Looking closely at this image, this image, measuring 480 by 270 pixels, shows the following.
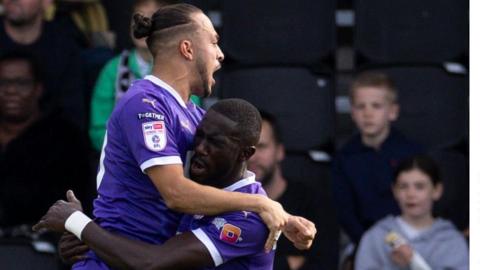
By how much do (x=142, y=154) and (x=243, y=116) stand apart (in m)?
0.42

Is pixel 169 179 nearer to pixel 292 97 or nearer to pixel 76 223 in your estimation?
pixel 76 223

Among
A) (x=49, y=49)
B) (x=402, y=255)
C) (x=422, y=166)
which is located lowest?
(x=402, y=255)

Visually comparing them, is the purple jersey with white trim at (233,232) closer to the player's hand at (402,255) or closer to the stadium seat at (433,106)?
the player's hand at (402,255)

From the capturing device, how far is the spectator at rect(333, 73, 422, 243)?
8414 millimetres

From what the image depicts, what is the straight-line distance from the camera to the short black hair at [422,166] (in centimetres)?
825

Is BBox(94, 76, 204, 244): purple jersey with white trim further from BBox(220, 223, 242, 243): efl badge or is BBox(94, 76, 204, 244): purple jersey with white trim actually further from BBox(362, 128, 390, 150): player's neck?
BBox(362, 128, 390, 150): player's neck

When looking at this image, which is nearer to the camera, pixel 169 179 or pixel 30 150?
pixel 169 179

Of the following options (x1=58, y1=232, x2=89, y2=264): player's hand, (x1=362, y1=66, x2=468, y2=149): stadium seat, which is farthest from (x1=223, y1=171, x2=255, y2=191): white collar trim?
(x1=362, y1=66, x2=468, y2=149): stadium seat

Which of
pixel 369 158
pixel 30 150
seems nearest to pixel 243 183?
pixel 369 158

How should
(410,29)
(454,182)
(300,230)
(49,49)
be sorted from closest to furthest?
(300,230)
(454,182)
(49,49)
(410,29)

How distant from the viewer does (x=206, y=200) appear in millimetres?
5590

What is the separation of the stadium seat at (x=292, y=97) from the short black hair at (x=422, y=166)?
1.87 ft

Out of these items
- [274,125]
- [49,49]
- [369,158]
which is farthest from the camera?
[49,49]

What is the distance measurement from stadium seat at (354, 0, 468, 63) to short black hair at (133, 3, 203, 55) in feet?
10.3
